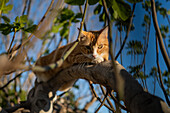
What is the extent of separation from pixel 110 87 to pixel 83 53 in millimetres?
706

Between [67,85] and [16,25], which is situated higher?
[16,25]

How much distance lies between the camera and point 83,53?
4.34 ft

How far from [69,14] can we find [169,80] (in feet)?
3.87

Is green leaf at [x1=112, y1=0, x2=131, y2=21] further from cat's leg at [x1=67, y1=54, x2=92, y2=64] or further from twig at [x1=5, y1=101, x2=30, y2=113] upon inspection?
twig at [x1=5, y1=101, x2=30, y2=113]

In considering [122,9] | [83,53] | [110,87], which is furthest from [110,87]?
[83,53]

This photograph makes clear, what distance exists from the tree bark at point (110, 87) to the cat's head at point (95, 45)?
15.6 inches

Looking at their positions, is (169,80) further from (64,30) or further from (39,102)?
(64,30)

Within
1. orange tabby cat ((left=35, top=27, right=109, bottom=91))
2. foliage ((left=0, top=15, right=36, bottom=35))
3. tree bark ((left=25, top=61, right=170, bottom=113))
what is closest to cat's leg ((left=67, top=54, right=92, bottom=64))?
orange tabby cat ((left=35, top=27, right=109, bottom=91))

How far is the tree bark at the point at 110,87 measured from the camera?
367 millimetres

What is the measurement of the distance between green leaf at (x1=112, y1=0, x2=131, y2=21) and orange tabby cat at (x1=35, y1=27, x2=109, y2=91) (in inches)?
17.8

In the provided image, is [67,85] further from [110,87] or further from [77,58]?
[110,87]

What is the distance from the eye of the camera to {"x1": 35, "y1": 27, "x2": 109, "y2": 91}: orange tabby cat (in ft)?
4.06

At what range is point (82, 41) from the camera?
1.39 metres

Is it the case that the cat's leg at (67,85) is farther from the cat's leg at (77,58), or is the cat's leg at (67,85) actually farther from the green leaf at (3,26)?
the green leaf at (3,26)
